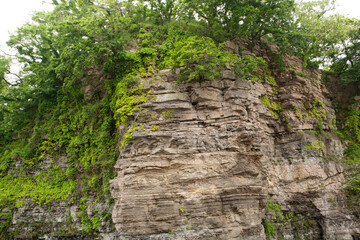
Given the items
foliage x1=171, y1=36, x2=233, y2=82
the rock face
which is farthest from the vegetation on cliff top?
the rock face

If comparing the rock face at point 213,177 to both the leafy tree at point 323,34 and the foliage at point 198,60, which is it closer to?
the foliage at point 198,60

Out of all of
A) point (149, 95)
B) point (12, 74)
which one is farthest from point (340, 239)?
point (12, 74)

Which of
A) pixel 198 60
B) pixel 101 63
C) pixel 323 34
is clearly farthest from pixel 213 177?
pixel 323 34

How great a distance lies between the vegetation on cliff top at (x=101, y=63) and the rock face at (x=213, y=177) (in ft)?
3.64

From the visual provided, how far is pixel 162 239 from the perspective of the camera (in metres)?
8.60

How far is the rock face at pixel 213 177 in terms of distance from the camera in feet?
28.6

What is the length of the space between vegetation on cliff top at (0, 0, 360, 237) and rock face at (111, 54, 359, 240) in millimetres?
1110

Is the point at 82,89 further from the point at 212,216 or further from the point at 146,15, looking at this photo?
the point at 212,216

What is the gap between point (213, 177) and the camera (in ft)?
30.0

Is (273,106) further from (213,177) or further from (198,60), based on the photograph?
(213,177)

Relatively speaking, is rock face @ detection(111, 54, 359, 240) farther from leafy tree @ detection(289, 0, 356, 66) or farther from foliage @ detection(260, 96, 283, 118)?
leafy tree @ detection(289, 0, 356, 66)

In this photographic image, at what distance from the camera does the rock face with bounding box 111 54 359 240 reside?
343 inches

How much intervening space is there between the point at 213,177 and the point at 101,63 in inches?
325

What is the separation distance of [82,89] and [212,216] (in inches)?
404
